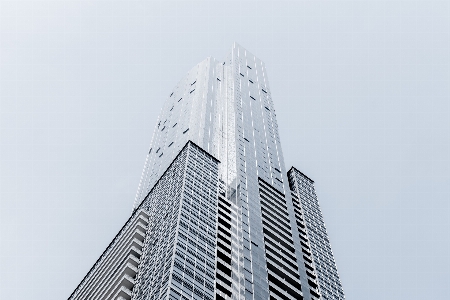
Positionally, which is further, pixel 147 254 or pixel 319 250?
pixel 319 250

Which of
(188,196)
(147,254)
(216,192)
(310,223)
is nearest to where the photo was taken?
(147,254)

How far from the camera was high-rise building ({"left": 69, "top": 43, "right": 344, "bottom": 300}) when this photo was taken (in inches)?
3388

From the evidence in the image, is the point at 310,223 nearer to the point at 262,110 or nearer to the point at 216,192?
the point at 216,192

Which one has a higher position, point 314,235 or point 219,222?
point 314,235

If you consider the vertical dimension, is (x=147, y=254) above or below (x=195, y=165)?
below

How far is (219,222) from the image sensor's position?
333 ft

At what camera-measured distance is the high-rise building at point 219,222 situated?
282 feet

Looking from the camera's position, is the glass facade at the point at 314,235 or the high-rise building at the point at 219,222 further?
the glass facade at the point at 314,235

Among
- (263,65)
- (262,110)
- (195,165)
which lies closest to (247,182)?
(195,165)

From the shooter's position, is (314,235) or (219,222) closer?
(219,222)

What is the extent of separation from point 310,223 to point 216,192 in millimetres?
25837

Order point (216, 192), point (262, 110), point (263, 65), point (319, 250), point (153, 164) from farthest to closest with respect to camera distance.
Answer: point (263, 65), point (262, 110), point (153, 164), point (319, 250), point (216, 192)

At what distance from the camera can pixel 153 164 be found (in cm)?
14362

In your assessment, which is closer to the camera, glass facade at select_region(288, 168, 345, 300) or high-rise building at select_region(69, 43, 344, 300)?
high-rise building at select_region(69, 43, 344, 300)
